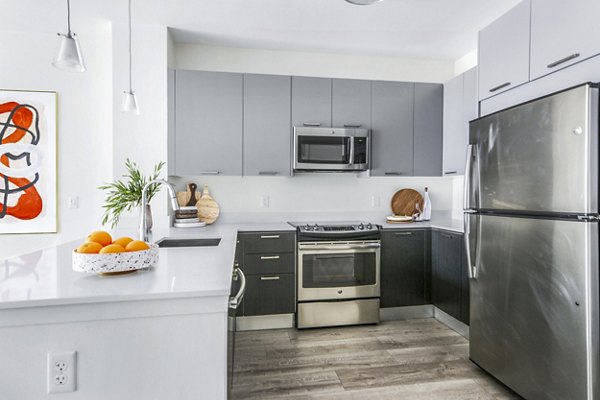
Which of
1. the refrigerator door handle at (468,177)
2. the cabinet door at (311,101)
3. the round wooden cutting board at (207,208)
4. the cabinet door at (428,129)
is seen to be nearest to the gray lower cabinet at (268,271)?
the round wooden cutting board at (207,208)

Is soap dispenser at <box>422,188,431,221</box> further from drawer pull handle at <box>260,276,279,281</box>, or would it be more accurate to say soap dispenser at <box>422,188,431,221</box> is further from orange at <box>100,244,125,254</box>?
orange at <box>100,244,125,254</box>

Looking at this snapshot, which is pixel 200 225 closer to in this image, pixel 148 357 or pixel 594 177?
pixel 148 357

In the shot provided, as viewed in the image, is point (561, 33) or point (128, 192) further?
point (128, 192)

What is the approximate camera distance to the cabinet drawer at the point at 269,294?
3.06m

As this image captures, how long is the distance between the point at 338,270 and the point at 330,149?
1.12 meters

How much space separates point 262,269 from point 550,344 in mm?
2039

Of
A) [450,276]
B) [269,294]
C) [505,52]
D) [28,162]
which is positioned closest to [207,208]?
[269,294]

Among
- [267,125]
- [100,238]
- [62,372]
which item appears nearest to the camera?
[62,372]

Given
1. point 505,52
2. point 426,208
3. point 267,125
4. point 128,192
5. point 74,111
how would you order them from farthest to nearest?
point 426,208
point 267,125
point 74,111
point 128,192
point 505,52

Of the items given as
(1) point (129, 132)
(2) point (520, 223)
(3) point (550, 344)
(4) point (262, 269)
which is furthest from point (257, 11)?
(3) point (550, 344)

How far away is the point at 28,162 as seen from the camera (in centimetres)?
313

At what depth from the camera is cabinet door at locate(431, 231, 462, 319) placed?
294 cm

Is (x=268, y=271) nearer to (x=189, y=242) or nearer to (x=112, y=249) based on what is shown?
(x=189, y=242)

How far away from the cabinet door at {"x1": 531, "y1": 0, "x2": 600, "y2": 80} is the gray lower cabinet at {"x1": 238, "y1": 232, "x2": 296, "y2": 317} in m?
2.12
